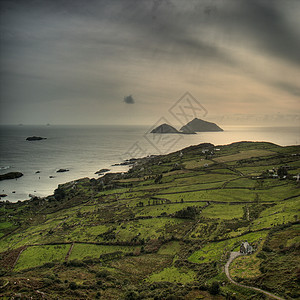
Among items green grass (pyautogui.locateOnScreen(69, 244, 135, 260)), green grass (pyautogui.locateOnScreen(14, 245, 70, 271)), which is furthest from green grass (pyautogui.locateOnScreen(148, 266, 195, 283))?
green grass (pyautogui.locateOnScreen(14, 245, 70, 271))

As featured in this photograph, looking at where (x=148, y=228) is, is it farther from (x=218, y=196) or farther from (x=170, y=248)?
(x=218, y=196)

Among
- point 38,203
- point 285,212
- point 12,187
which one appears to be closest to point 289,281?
point 285,212

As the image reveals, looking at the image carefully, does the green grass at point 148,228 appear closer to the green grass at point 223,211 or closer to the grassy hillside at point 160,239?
the grassy hillside at point 160,239

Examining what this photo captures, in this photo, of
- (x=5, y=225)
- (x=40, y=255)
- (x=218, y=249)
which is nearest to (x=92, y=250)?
(x=40, y=255)

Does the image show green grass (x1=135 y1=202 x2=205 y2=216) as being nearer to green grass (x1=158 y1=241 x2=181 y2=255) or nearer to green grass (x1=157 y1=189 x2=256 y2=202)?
green grass (x1=157 y1=189 x2=256 y2=202)

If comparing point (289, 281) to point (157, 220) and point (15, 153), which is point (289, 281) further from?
point (15, 153)

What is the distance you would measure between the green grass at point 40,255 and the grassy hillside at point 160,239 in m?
0.21

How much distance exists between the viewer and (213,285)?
26062 millimetres

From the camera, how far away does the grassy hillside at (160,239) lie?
28797 mm

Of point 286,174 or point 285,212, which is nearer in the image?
point 285,212

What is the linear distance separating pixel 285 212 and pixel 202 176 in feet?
146

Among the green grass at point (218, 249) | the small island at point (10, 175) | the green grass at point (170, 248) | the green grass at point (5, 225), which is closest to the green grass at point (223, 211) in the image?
the green grass at point (218, 249)

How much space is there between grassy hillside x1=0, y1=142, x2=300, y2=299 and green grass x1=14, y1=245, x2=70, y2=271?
21 cm

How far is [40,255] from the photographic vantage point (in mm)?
46125
